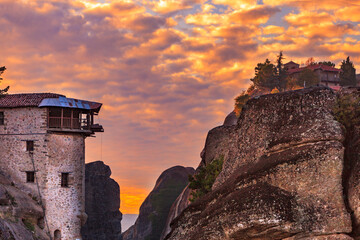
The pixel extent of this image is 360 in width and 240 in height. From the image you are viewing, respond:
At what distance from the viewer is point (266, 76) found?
93.3 m

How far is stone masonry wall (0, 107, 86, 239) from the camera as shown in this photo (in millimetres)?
52969

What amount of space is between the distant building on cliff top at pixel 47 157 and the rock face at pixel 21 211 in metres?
1.03

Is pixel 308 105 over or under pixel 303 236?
over

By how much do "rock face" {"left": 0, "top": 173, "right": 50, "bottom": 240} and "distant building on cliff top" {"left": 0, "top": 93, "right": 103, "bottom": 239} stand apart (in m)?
1.03

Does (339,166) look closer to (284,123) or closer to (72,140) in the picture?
(284,123)

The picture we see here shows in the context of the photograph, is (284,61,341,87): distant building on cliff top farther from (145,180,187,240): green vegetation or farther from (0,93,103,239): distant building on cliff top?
(0,93,103,239): distant building on cliff top

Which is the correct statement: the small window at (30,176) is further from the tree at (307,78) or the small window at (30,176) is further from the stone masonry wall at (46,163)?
the tree at (307,78)

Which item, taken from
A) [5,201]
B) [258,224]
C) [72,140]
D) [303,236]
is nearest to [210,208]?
[258,224]

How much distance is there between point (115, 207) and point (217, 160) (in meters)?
43.7

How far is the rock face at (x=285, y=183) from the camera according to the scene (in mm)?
21906

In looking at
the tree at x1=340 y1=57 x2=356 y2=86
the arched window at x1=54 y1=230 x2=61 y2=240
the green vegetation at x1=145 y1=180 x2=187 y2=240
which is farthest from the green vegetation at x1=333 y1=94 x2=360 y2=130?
the tree at x1=340 y1=57 x2=356 y2=86

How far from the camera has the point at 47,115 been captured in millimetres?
54094

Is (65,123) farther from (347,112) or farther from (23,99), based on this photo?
(347,112)

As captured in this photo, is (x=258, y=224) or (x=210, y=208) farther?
(x=210, y=208)
